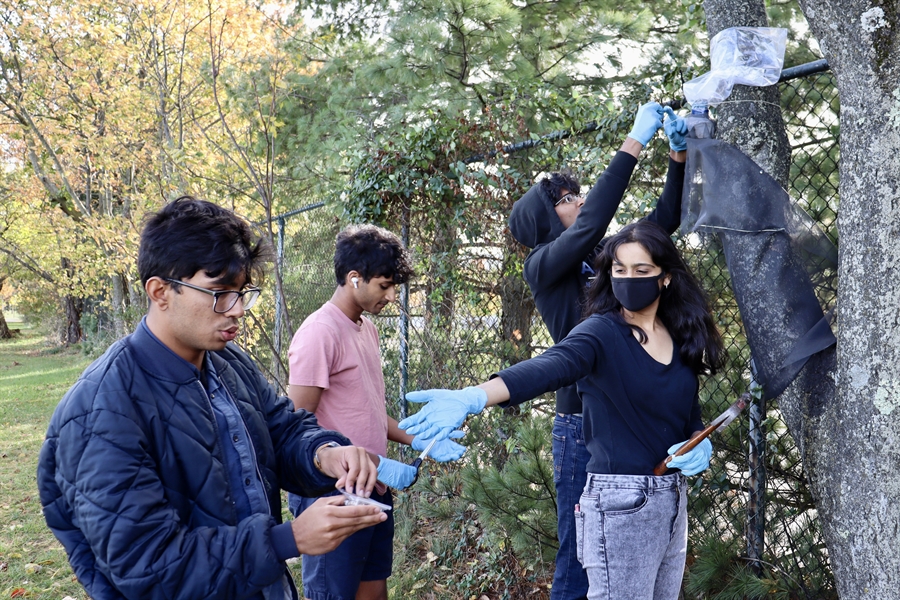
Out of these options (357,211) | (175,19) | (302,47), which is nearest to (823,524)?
(357,211)

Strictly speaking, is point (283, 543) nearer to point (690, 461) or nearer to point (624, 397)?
point (624, 397)

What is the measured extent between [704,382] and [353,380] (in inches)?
58.2

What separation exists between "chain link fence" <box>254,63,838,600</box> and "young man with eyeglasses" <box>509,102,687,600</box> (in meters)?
0.43

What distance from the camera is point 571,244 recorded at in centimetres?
A: 261

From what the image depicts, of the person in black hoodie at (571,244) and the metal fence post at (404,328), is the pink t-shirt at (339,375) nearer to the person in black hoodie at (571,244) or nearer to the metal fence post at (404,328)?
the person in black hoodie at (571,244)

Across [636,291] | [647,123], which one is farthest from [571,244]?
[647,123]

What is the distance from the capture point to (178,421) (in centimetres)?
171

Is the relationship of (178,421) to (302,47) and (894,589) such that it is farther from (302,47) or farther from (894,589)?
(302,47)

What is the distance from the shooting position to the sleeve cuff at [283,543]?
1689 millimetres

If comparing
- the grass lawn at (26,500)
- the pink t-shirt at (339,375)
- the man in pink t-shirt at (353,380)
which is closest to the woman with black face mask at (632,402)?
the man in pink t-shirt at (353,380)

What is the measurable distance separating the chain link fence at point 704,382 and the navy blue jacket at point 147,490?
5.84 ft

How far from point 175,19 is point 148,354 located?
7.34m

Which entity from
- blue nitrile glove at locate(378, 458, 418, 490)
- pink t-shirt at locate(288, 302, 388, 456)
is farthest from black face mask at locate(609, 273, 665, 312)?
pink t-shirt at locate(288, 302, 388, 456)

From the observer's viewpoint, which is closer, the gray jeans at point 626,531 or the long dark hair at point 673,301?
the gray jeans at point 626,531
